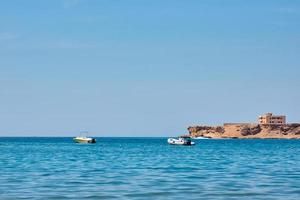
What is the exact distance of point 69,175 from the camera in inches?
2053

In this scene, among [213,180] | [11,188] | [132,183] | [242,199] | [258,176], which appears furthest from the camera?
[258,176]

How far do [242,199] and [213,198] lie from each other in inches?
66.4

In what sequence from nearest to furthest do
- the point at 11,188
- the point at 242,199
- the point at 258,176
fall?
the point at 242,199 → the point at 11,188 → the point at 258,176

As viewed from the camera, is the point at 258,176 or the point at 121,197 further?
the point at 258,176

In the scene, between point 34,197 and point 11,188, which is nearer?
point 34,197

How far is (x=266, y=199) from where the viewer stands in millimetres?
34969

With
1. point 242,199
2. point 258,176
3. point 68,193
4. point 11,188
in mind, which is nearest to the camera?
point 242,199

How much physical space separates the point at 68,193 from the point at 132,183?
745cm

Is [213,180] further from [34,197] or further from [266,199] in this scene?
[34,197]

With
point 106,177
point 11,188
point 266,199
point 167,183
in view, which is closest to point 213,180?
point 167,183

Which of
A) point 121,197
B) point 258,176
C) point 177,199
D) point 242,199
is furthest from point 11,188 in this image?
point 258,176

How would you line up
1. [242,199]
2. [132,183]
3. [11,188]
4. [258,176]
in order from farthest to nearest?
[258,176]
[132,183]
[11,188]
[242,199]

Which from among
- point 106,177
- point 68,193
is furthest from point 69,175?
point 68,193

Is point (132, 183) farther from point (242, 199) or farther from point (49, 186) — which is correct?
point (242, 199)
